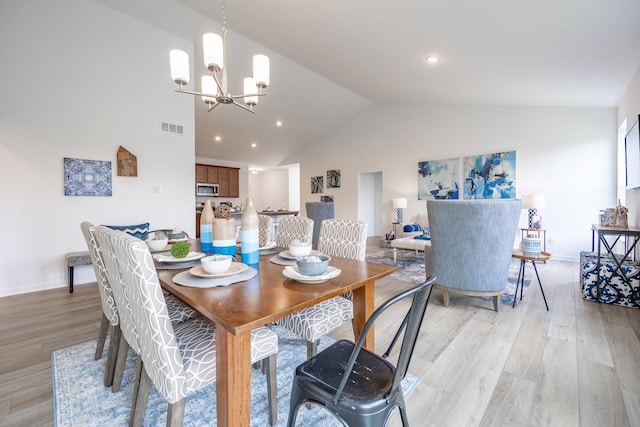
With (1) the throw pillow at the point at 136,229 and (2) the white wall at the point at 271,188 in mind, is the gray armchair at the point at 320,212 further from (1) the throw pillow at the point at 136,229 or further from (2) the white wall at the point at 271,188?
(2) the white wall at the point at 271,188

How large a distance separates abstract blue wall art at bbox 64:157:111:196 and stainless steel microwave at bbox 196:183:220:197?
4.41 meters

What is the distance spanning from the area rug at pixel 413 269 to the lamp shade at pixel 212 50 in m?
3.14

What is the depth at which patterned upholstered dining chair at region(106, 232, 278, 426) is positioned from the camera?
0.91 meters

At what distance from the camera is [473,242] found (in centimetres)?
244

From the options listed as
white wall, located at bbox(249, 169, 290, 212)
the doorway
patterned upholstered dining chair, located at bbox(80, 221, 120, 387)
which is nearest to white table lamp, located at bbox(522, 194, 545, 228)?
the doorway

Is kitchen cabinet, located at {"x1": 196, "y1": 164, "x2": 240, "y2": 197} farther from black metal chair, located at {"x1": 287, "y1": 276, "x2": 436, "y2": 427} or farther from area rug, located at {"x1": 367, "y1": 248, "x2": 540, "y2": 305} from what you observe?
black metal chair, located at {"x1": 287, "y1": 276, "x2": 436, "y2": 427}

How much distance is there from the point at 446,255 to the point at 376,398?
6.45ft

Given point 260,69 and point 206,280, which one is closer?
point 206,280

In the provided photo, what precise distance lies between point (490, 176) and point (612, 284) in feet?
10.3

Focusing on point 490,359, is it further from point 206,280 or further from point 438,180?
point 438,180

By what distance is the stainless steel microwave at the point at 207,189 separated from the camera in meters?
8.04

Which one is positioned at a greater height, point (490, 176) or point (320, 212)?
point (490, 176)

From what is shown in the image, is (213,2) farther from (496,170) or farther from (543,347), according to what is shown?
(496,170)

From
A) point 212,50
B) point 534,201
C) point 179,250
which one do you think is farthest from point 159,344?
point 534,201
